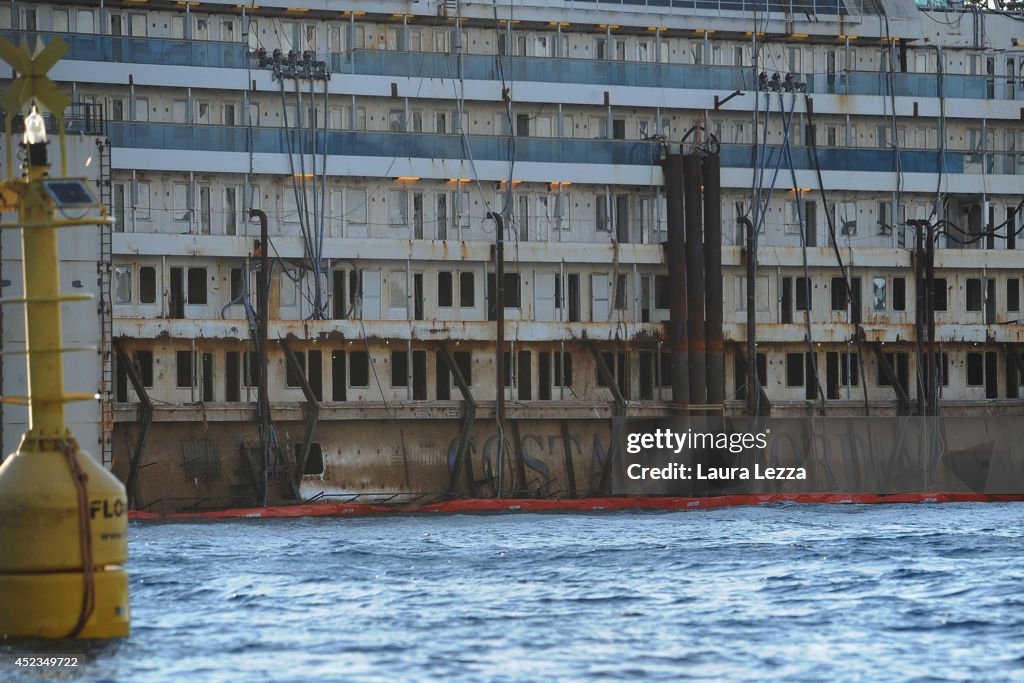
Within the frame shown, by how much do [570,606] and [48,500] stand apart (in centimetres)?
1064

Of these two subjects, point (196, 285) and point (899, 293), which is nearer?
point (196, 285)

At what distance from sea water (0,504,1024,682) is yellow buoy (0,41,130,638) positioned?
1.84 feet

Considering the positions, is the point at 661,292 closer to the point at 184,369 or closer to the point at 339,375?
the point at 339,375

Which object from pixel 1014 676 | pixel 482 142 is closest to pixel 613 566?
pixel 1014 676

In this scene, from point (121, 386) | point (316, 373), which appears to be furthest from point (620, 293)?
point (121, 386)

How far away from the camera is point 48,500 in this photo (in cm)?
2069

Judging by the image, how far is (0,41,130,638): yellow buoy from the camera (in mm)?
20719

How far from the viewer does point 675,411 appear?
61.3m

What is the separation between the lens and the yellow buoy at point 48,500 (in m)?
20.7

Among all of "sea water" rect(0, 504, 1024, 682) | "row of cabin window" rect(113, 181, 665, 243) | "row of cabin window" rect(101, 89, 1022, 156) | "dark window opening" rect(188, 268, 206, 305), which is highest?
"row of cabin window" rect(101, 89, 1022, 156)

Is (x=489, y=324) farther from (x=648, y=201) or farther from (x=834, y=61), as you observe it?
(x=834, y=61)

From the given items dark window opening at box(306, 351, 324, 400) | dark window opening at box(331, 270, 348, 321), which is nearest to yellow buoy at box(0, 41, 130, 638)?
dark window opening at box(306, 351, 324, 400)

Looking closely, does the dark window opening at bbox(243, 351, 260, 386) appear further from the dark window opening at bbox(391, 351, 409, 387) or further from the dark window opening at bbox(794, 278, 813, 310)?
the dark window opening at bbox(794, 278, 813, 310)

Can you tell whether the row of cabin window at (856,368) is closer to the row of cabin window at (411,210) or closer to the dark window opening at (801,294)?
the dark window opening at (801,294)
